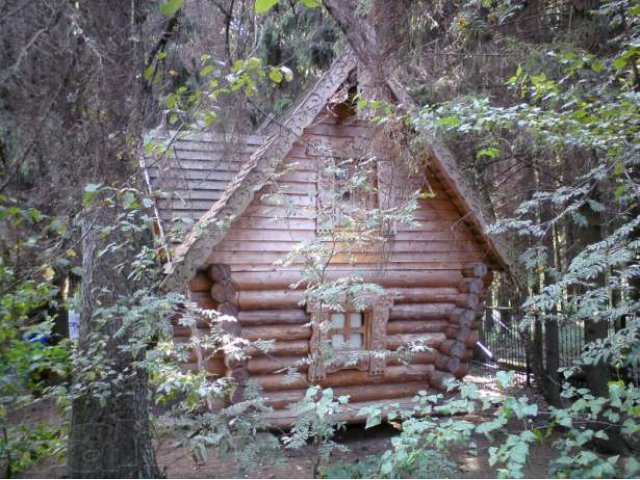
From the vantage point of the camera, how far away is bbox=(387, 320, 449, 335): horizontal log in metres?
10.4

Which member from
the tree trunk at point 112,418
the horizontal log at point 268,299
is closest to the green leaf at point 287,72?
the tree trunk at point 112,418

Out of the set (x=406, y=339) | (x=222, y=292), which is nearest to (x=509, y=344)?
(x=406, y=339)

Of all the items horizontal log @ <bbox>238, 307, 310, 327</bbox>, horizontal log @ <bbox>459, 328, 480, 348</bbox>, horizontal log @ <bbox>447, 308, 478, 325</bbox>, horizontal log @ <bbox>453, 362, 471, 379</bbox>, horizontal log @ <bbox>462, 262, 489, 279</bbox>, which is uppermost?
horizontal log @ <bbox>462, 262, 489, 279</bbox>

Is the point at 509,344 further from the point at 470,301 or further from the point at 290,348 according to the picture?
the point at 290,348

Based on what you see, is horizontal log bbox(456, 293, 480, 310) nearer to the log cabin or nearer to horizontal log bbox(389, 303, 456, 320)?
the log cabin

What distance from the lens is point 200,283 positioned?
8.66 metres

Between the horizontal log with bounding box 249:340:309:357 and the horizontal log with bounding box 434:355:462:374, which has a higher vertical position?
the horizontal log with bounding box 249:340:309:357

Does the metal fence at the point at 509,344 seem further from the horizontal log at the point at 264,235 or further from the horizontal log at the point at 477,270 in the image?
the horizontal log at the point at 264,235

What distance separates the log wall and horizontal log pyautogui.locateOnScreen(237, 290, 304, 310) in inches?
0.6

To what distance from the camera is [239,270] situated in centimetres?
891

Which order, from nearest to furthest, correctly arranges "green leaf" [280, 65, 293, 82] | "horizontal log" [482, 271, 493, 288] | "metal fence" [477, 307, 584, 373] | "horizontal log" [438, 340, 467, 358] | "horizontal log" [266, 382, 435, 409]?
"green leaf" [280, 65, 293, 82]
"horizontal log" [266, 382, 435, 409]
"horizontal log" [438, 340, 467, 358]
"horizontal log" [482, 271, 493, 288]
"metal fence" [477, 307, 584, 373]

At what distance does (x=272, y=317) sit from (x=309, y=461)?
228 centimetres

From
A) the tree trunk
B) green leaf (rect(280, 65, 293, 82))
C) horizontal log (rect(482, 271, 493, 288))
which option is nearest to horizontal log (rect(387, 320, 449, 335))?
horizontal log (rect(482, 271, 493, 288))

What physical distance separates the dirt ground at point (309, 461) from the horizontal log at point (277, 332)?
1.80 metres
